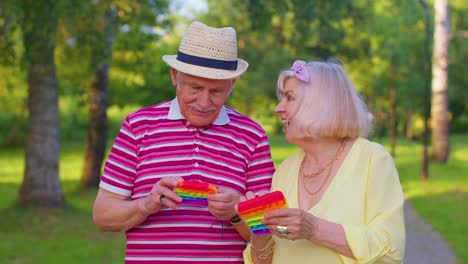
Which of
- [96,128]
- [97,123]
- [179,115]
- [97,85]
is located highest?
[179,115]

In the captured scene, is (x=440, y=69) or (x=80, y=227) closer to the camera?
(x=80, y=227)

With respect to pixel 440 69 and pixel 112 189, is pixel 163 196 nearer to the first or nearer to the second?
pixel 112 189

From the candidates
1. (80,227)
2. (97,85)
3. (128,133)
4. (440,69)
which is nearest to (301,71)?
(128,133)

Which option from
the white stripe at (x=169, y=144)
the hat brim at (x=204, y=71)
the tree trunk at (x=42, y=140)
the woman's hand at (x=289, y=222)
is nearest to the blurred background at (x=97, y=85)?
the tree trunk at (x=42, y=140)

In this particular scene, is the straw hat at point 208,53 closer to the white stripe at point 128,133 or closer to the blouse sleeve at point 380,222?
the white stripe at point 128,133

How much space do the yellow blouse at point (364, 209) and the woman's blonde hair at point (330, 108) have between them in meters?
0.10

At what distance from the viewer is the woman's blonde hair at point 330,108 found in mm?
3541

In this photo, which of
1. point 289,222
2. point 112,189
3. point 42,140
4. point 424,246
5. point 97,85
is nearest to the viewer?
point 289,222

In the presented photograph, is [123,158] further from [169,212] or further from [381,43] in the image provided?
[381,43]

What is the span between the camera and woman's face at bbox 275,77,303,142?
362cm

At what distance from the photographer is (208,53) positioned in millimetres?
3793

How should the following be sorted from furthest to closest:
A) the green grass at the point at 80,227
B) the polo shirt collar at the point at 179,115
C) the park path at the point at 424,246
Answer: the green grass at the point at 80,227, the park path at the point at 424,246, the polo shirt collar at the point at 179,115

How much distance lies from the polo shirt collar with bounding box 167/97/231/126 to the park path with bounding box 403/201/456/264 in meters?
6.72

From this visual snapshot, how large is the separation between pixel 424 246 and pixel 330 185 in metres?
8.70
